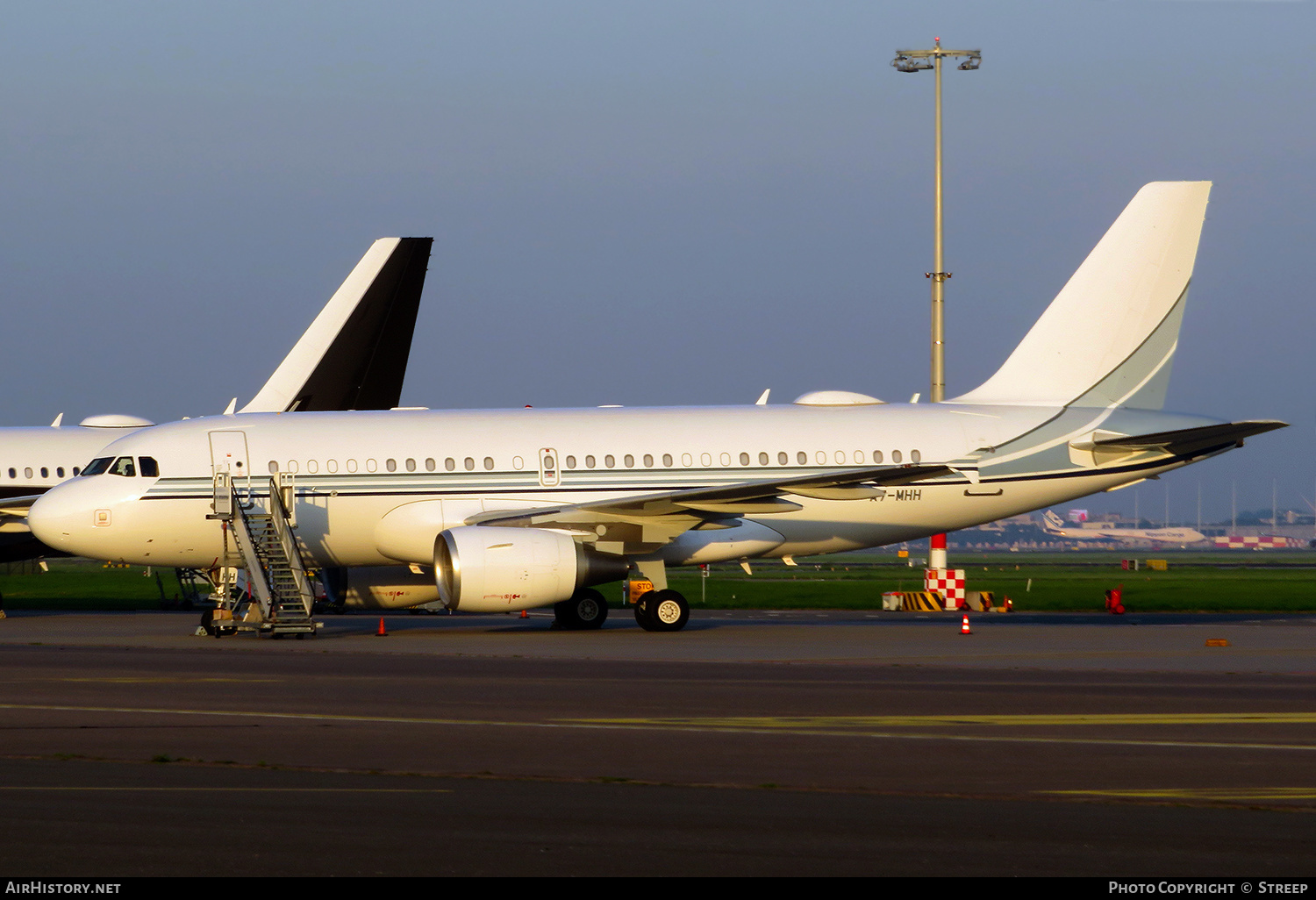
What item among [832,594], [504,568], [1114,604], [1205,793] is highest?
[504,568]

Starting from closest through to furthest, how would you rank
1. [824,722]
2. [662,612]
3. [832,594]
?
[824,722]
[662,612]
[832,594]

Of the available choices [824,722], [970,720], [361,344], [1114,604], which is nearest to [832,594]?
[1114,604]

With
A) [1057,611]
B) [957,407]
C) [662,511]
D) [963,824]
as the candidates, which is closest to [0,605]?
[662,511]

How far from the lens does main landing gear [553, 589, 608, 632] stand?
2964 cm

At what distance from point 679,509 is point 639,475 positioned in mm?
2498

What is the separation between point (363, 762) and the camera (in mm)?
11633

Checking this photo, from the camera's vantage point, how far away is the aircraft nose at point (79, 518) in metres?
28.3

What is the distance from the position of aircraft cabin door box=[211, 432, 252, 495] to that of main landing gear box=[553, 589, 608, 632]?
241 inches

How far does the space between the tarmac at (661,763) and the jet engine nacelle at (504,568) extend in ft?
11.1

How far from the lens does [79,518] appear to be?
28359 millimetres

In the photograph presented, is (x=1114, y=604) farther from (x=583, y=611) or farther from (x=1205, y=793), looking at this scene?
(x=1205, y=793)

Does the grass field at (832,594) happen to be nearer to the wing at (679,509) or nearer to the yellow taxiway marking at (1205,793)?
the wing at (679,509)
